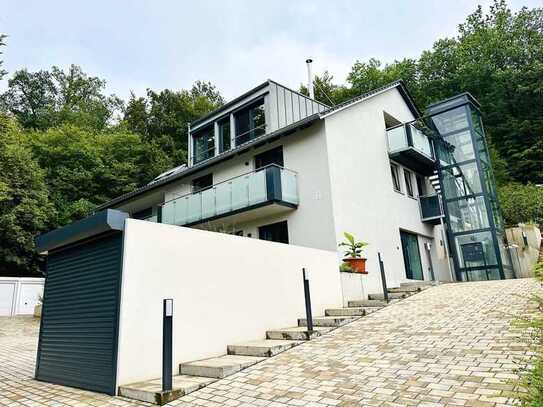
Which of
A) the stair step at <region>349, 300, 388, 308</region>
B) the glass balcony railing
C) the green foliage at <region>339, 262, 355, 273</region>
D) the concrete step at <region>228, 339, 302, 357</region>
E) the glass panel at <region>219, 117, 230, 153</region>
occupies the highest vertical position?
the glass panel at <region>219, 117, 230, 153</region>

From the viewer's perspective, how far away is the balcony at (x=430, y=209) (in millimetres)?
17172

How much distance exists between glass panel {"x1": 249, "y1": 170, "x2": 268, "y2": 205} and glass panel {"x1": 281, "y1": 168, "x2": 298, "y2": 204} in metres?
0.67

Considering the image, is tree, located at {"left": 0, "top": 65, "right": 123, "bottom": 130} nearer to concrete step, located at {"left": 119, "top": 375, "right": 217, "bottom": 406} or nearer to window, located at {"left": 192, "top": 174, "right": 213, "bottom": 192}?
window, located at {"left": 192, "top": 174, "right": 213, "bottom": 192}

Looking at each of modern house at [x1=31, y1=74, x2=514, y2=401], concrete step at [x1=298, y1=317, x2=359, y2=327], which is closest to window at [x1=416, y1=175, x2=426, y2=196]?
modern house at [x1=31, y1=74, x2=514, y2=401]

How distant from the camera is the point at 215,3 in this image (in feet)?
39.7

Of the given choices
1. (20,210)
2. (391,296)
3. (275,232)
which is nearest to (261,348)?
(391,296)

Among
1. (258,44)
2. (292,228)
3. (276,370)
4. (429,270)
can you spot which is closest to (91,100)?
(258,44)

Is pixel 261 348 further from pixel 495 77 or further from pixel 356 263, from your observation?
pixel 495 77

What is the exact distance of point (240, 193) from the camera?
13.5 meters

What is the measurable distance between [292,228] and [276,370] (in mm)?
8227

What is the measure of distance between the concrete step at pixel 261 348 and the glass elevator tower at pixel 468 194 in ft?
37.7

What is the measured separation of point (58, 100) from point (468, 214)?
39.0m

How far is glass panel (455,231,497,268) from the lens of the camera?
14.7 meters

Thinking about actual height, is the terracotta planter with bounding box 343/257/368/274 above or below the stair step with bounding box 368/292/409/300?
above
